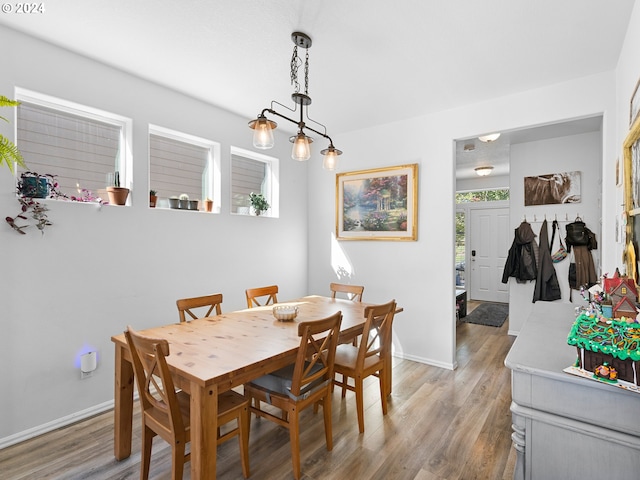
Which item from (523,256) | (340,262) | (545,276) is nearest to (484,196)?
(523,256)

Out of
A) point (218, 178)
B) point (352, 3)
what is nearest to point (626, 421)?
point (352, 3)

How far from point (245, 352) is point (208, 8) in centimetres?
201

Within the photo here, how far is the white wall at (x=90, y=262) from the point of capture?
2197 mm

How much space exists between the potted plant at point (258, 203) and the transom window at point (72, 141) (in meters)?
1.32

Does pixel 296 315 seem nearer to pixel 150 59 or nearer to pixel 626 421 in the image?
pixel 626 421

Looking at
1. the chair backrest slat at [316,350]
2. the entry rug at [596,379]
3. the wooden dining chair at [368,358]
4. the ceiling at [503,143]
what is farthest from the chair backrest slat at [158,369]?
the ceiling at [503,143]

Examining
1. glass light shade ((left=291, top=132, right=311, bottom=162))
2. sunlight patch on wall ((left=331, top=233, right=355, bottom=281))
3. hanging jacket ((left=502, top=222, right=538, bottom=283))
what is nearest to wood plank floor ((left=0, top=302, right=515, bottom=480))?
sunlight patch on wall ((left=331, top=233, right=355, bottom=281))

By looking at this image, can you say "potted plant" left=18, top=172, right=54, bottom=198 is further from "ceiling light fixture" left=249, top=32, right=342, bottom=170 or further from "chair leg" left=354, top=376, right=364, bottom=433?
"chair leg" left=354, top=376, right=364, bottom=433

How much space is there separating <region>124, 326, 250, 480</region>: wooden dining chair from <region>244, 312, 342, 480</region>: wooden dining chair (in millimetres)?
175

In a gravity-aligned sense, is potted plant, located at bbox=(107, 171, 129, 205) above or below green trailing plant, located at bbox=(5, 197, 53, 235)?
above

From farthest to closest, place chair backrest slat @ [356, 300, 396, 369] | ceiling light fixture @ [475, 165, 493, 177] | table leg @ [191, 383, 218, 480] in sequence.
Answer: ceiling light fixture @ [475, 165, 493, 177] < chair backrest slat @ [356, 300, 396, 369] < table leg @ [191, 383, 218, 480]

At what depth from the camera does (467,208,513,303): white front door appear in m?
6.82

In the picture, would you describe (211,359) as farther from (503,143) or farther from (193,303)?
(503,143)

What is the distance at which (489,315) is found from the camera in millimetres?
5738
